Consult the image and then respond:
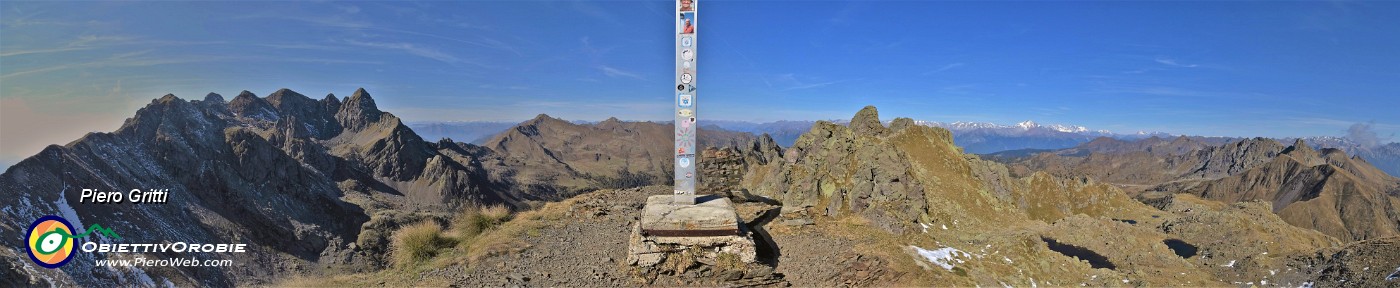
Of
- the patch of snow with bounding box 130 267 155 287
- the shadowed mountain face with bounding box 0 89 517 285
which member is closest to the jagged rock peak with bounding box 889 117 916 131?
the shadowed mountain face with bounding box 0 89 517 285

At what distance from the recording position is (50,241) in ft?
46.5

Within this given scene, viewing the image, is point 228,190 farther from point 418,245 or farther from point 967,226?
point 967,226

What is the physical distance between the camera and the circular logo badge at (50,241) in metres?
13.9

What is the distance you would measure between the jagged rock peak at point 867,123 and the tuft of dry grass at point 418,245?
23.6 m

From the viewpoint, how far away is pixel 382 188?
509 feet

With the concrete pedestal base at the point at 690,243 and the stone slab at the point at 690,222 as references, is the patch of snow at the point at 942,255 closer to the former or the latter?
the concrete pedestal base at the point at 690,243

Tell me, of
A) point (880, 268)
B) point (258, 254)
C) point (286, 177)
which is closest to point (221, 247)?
point (880, 268)

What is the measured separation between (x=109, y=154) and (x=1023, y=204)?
9666 centimetres

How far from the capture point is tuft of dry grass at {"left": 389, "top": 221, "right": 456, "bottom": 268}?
13719mm

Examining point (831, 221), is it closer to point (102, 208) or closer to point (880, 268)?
point (880, 268)

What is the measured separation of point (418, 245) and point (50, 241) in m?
9.32

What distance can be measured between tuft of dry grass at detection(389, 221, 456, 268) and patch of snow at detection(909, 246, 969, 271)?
12.5m

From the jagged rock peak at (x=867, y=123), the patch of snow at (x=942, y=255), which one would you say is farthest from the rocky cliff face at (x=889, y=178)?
the patch of snow at (x=942, y=255)

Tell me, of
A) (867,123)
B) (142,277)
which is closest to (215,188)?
(142,277)
